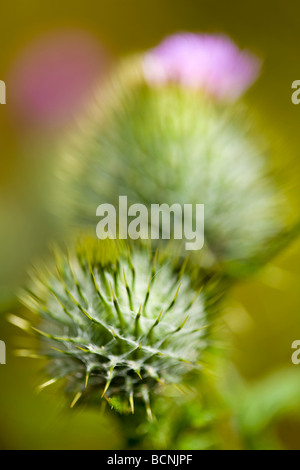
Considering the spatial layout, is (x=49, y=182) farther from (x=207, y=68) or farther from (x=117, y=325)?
(x=117, y=325)

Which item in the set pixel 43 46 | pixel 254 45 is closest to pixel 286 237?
pixel 254 45

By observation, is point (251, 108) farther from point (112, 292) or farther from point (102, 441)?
point (102, 441)

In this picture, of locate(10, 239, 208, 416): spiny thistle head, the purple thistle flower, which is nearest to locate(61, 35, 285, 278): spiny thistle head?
the purple thistle flower

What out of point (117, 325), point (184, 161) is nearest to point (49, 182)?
point (184, 161)
